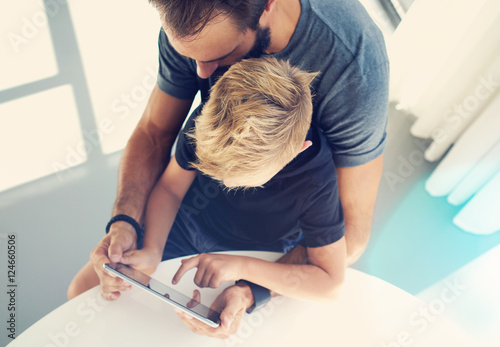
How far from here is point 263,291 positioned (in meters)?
0.96

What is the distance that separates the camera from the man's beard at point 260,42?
84 cm

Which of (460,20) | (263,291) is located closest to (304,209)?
(263,291)

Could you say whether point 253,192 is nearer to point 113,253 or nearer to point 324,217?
point 324,217

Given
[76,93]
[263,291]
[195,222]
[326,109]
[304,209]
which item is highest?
[326,109]

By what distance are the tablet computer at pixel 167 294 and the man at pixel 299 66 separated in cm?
5

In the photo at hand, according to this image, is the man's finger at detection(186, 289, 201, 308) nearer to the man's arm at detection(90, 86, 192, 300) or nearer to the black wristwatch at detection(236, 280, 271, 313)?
the black wristwatch at detection(236, 280, 271, 313)

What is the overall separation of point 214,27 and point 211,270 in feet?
1.96

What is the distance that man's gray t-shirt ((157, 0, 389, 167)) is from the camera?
0.90 metres

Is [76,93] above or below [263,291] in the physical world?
below

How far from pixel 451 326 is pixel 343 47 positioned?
0.79m

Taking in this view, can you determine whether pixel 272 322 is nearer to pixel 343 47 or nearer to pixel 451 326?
pixel 451 326

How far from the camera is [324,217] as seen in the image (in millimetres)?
940

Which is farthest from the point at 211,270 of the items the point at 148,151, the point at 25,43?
the point at 25,43

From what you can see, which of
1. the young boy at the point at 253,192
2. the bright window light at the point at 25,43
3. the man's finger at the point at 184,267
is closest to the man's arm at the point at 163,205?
the young boy at the point at 253,192
